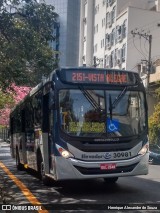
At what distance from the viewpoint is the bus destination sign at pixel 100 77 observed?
1053cm

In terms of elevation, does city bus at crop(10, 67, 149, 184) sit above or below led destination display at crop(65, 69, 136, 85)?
below

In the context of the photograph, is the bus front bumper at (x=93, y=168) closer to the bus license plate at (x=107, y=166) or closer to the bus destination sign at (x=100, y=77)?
the bus license plate at (x=107, y=166)

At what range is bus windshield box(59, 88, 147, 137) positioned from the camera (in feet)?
33.1

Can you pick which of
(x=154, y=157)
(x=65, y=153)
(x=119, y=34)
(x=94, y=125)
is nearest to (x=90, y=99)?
(x=94, y=125)

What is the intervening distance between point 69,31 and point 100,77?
256ft

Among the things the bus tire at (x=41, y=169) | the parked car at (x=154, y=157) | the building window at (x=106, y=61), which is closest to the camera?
the bus tire at (x=41, y=169)

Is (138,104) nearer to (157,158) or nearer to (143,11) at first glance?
(157,158)

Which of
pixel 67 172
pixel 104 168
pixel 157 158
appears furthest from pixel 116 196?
pixel 157 158

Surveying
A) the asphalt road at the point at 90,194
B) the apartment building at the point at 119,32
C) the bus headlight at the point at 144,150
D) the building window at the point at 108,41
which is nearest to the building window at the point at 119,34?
the apartment building at the point at 119,32

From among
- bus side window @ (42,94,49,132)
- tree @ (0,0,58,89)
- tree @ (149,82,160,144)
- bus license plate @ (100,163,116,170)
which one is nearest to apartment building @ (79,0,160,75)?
tree @ (149,82,160,144)

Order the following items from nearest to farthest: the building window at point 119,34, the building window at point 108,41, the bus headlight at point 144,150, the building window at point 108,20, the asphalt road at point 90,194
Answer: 1. the asphalt road at point 90,194
2. the bus headlight at point 144,150
3. the building window at point 119,34
4. the building window at point 108,41
5. the building window at point 108,20

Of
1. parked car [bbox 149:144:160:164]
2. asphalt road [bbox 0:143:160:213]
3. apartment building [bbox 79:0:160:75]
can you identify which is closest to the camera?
asphalt road [bbox 0:143:160:213]

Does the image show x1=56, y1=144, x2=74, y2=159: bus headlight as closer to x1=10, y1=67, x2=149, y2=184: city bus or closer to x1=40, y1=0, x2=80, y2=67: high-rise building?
x1=10, y1=67, x2=149, y2=184: city bus

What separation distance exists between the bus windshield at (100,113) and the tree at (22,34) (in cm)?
214
